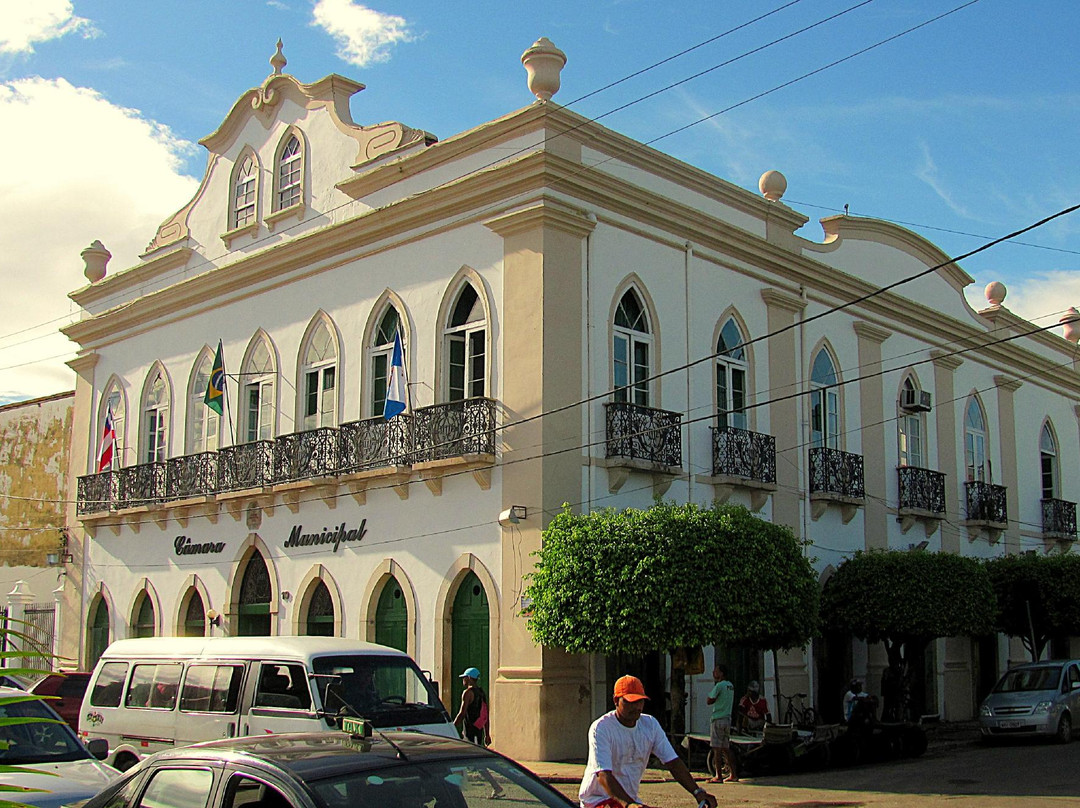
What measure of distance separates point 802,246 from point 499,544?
33.2 feet

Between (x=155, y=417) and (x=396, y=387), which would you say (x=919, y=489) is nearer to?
(x=396, y=387)

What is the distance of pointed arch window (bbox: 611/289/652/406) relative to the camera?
21000mm

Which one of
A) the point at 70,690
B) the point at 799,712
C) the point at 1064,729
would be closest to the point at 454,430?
the point at 70,690

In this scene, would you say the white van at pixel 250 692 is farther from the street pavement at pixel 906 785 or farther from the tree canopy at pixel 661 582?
the tree canopy at pixel 661 582

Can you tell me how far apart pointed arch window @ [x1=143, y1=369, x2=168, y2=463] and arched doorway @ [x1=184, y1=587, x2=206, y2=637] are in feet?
11.8

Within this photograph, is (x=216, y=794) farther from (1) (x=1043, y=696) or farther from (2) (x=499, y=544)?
(1) (x=1043, y=696)

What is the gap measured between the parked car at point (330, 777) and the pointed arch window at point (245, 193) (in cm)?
2143

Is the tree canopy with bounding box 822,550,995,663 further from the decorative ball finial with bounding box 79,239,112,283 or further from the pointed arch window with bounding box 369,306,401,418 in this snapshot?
the decorative ball finial with bounding box 79,239,112,283

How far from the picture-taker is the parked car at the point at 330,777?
5.62 m

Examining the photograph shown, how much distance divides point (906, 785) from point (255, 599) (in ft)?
44.0

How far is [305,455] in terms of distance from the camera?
23031 mm

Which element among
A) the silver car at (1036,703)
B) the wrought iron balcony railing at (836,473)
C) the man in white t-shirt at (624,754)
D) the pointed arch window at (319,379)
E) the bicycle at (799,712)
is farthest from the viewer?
the wrought iron balcony railing at (836,473)

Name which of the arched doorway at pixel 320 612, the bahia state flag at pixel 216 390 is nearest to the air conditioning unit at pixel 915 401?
the arched doorway at pixel 320 612

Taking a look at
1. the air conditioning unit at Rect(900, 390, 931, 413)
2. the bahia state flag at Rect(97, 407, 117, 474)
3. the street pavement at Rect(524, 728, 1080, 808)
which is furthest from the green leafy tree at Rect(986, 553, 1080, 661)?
the bahia state flag at Rect(97, 407, 117, 474)
